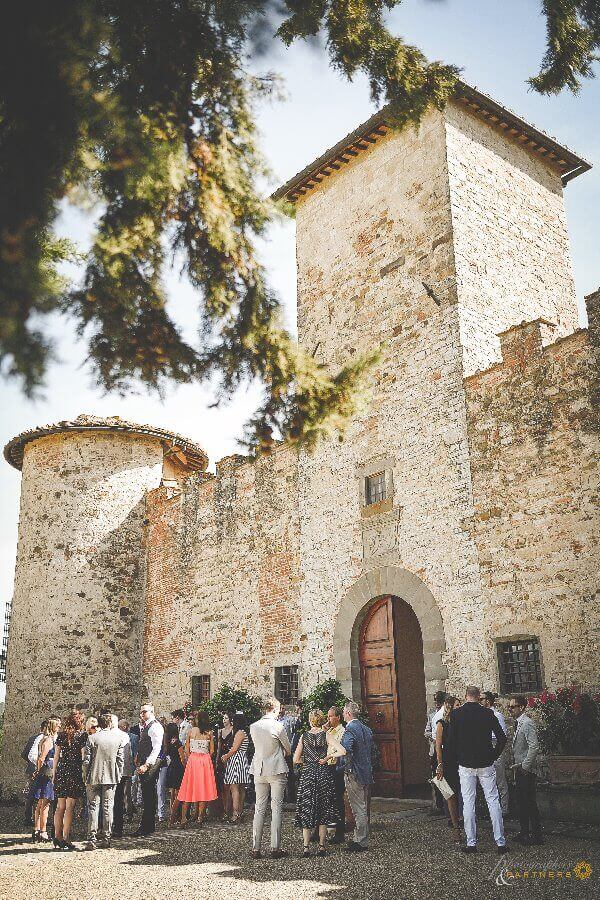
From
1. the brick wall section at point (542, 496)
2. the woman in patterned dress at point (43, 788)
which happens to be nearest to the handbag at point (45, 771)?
the woman in patterned dress at point (43, 788)

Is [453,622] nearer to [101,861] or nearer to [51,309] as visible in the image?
[101,861]

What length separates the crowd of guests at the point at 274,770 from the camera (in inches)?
272

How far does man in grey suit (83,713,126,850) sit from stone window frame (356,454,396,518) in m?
4.95

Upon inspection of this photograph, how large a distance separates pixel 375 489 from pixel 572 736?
4.89 metres

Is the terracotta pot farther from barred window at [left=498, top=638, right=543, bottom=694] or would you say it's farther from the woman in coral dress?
the woman in coral dress

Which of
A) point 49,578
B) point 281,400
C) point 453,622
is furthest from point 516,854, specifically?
point 49,578

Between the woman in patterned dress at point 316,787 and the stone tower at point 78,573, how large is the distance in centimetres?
940

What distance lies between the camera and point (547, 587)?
8875mm

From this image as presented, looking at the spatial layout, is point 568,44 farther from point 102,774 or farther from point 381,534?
point 102,774

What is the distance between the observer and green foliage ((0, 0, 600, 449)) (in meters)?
4.04

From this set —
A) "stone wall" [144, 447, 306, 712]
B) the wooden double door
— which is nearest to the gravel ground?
the wooden double door

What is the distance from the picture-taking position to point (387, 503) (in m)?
11.3

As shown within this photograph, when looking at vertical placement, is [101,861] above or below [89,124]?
below

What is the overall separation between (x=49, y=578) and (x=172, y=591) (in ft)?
8.88
